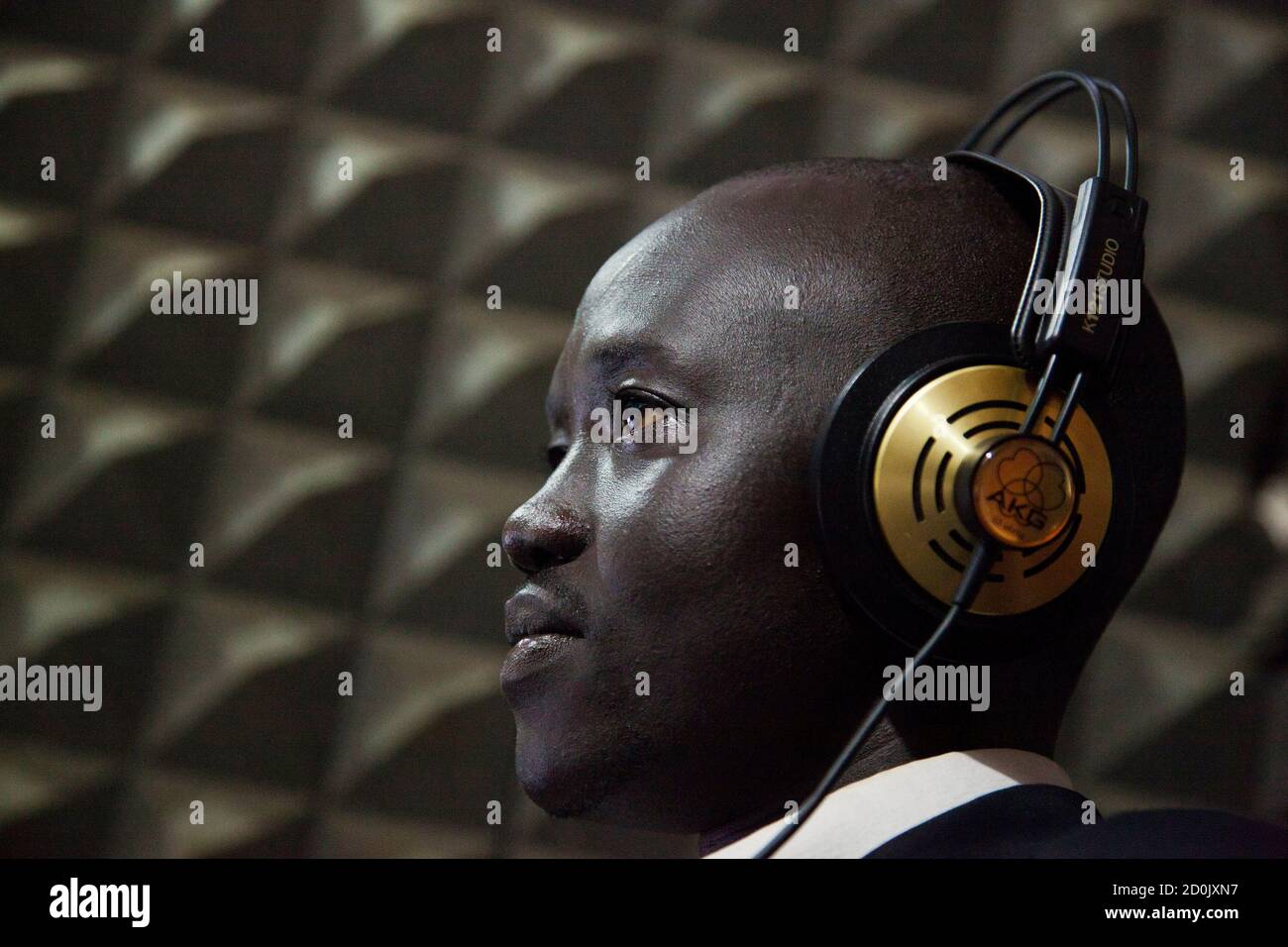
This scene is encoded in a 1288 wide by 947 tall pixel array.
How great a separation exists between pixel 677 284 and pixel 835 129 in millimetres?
1308

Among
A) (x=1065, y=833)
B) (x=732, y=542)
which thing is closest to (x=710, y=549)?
(x=732, y=542)

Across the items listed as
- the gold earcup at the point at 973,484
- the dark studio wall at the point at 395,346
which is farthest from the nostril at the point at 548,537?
the dark studio wall at the point at 395,346

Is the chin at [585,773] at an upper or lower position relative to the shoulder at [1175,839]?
upper

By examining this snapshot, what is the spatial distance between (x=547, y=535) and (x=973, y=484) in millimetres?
316

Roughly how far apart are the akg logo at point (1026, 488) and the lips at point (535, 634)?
0.32 metres

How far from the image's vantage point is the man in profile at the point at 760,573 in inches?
34.9

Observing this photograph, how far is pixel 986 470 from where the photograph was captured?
31.6 inches

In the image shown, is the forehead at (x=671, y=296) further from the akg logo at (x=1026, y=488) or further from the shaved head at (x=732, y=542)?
the akg logo at (x=1026, y=488)

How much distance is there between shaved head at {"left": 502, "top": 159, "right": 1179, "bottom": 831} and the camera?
89 centimetres

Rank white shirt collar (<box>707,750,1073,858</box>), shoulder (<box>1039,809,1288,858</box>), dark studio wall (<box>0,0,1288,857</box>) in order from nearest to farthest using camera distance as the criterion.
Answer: shoulder (<box>1039,809,1288,858</box>) < white shirt collar (<box>707,750,1073,858</box>) < dark studio wall (<box>0,0,1288,857</box>)

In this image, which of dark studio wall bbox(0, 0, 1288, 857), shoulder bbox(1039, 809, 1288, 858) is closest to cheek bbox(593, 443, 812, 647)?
shoulder bbox(1039, 809, 1288, 858)

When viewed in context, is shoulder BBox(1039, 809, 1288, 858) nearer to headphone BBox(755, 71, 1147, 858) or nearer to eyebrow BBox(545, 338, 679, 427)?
headphone BBox(755, 71, 1147, 858)

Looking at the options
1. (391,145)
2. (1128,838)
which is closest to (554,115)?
(391,145)

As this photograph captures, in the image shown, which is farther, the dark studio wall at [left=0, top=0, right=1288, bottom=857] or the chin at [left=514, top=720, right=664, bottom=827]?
the dark studio wall at [left=0, top=0, right=1288, bottom=857]
